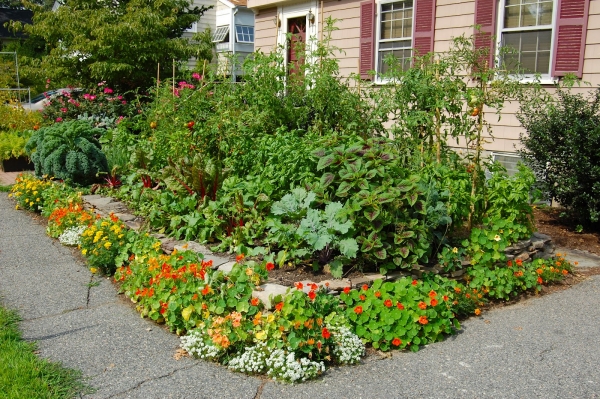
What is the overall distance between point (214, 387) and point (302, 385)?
0.49 meters

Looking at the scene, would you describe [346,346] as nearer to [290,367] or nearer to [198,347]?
[290,367]


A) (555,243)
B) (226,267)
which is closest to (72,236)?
(226,267)

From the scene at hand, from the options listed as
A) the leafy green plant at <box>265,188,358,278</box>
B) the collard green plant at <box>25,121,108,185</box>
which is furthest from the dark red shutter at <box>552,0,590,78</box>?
the collard green plant at <box>25,121,108,185</box>

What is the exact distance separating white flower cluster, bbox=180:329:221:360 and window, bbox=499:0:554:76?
223 inches

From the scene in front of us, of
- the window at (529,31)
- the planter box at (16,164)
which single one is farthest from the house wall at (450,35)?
the planter box at (16,164)

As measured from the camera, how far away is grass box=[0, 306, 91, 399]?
303 cm

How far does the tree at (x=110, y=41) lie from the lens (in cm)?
1291

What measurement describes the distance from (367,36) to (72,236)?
605 centimetres

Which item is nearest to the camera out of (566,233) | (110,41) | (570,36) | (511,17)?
(566,233)

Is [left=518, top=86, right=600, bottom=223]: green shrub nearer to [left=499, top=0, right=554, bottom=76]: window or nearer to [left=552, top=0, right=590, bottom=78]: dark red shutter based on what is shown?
[left=552, top=0, right=590, bottom=78]: dark red shutter

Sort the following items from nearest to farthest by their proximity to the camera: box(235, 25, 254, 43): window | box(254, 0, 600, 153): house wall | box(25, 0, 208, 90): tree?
box(254, 0, 600, 153): house wall < box(25, 0, 208, 90): tree < box(235, 25, 254, 43): window

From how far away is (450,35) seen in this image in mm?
8602

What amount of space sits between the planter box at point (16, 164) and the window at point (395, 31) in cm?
639

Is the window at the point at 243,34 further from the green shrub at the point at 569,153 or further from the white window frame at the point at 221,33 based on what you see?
the green shrub at the point at 569,153
